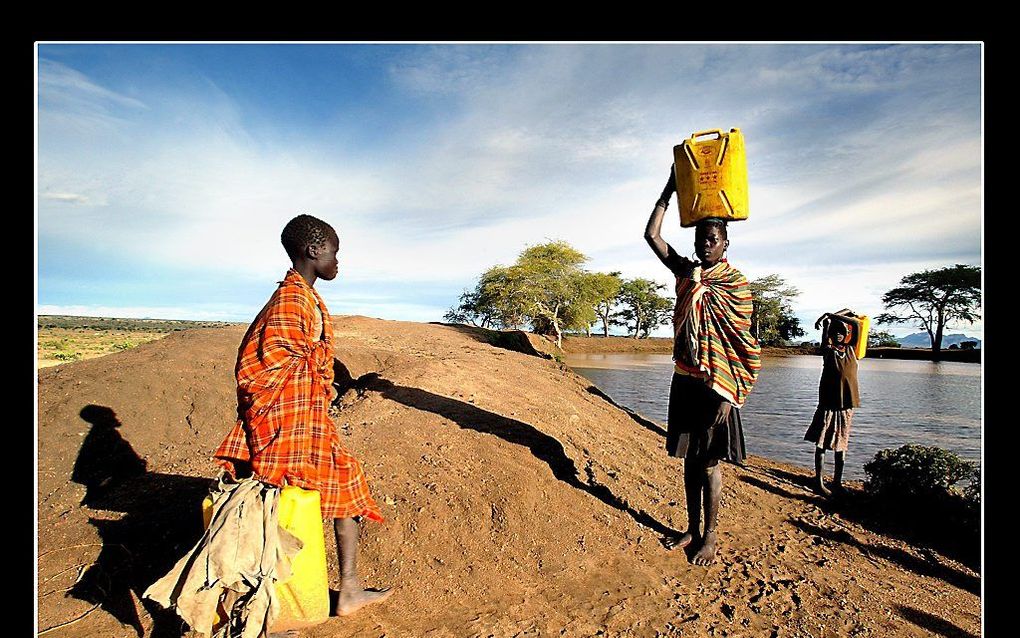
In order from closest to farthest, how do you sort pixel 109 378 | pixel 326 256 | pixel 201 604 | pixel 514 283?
pixel 201 604 < pixel 326 256 < pixel 109 378 < pixel 514 283

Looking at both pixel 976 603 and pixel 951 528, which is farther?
pixel 951 528

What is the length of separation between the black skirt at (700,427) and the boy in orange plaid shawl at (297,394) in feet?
6.40

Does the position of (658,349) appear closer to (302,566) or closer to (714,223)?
(714,223)

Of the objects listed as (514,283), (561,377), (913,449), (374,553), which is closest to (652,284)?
(514,283)

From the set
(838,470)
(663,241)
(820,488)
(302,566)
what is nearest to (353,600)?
(302,566)

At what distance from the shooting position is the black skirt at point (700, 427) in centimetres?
318

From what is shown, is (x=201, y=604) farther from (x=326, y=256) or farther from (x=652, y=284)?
(x=652, y=284)

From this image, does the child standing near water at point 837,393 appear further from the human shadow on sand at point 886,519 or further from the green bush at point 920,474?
the green bush at point 920,474

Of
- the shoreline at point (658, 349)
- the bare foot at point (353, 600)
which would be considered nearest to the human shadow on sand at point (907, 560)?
the bare foot at point (353, 600)

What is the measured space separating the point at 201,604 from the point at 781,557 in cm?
330

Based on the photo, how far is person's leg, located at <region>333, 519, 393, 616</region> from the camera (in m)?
2.52

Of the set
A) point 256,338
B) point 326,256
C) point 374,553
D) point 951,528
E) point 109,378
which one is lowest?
point 951,528

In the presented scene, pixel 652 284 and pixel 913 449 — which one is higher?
pixel 652 284

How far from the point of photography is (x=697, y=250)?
10.6ft
